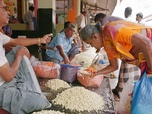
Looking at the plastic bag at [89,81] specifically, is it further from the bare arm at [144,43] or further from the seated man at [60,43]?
the bare arm at [144,43]

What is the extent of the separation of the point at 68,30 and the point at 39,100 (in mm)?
2321

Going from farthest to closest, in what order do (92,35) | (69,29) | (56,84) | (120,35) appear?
(69,29)
(56,84)
(92,35)
(120,35)

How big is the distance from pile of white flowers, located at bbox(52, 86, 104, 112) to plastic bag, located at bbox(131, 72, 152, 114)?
50 cm

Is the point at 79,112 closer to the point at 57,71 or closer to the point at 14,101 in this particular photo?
the point at 14,101

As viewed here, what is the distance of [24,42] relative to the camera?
2.97 metres

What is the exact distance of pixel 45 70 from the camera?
3.19m

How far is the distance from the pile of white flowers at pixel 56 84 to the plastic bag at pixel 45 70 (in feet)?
→ 0.44

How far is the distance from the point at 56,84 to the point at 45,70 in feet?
0.96

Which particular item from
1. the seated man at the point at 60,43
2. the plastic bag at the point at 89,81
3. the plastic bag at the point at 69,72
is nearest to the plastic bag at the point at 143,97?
the plastic bag at the point at 89,81

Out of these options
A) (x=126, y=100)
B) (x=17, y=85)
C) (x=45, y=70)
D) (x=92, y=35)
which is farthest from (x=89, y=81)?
(x=17, y=85)

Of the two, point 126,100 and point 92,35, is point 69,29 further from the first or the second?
point 126,100

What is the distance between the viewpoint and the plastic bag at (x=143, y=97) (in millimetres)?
1966

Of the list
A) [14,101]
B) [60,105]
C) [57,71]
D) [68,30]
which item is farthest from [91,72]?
[68,30]

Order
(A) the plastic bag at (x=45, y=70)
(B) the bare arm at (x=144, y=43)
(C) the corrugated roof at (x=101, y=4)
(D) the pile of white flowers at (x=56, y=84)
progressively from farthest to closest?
(C) the corrugated roof at (x=101, y=4), (A) the plastic bag at (x=45, y=70), (D) the pile of white flowers at (x=56, y=84), (B) the bare arm at (x=144, y=43)
